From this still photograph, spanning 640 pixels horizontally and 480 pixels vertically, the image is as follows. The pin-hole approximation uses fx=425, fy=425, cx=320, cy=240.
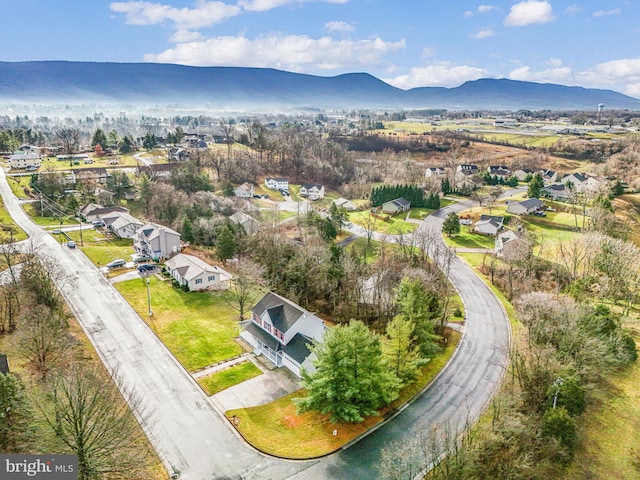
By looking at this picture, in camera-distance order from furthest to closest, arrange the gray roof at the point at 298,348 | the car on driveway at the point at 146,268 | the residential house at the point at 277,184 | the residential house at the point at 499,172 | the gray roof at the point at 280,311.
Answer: the residential house at the point at 499,172 → the residential house at the point at 277,184 → the car on driveway at the point at 146,268 → the gray roof at the point at 280,311 → the gray roof at the point at 298,348

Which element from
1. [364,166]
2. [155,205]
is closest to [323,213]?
[155,205]

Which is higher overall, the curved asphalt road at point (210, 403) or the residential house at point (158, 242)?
the residential house at point (158, 242)

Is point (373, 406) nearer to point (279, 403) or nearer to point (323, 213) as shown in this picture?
point (279, 403)

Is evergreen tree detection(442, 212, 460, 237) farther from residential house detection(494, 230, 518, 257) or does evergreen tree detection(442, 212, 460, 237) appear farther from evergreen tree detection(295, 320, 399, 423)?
evergreen tree detection(295, 320, 399, 423)

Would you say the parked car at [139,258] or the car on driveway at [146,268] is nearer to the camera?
the car on driveway at [146,268]

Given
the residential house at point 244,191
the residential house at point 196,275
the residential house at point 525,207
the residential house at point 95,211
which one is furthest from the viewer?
the residential house at point 244,191

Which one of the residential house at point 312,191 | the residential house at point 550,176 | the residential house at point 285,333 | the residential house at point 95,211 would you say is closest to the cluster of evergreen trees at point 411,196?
the residential house at point 312,191

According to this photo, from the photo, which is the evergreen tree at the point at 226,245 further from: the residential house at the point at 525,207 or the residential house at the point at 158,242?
the residential house at the point at 525,207

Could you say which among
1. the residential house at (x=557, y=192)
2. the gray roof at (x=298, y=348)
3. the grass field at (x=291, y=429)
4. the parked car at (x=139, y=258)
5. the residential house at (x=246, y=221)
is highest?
the residential house at (x=557, y=192)
